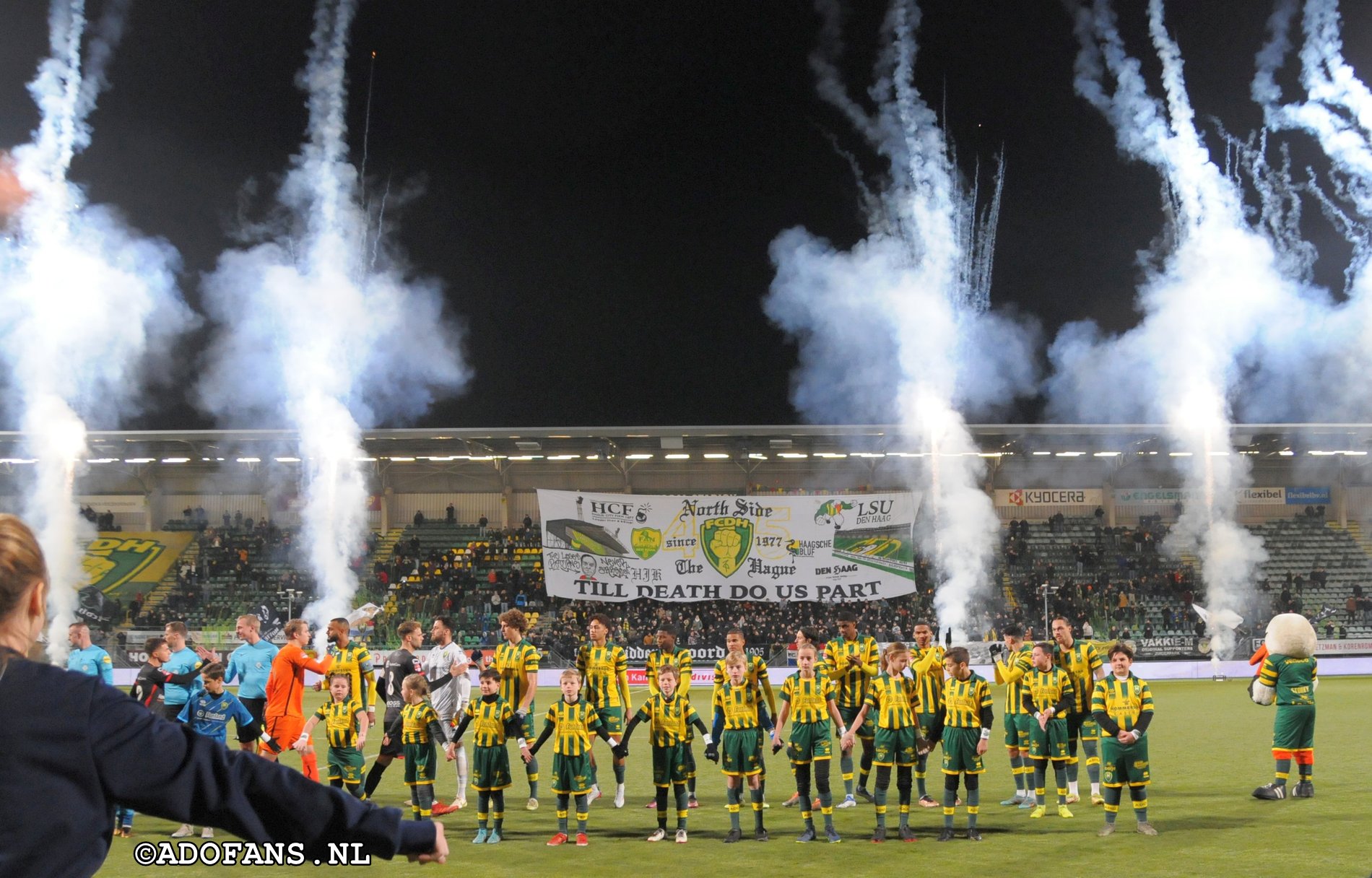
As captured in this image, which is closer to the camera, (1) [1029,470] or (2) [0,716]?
(2) [0,716]

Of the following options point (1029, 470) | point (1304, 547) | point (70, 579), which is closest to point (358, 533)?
point (70, 579)

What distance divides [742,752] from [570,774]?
183 cm

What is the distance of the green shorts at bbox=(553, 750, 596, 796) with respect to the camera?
10930 millimetres

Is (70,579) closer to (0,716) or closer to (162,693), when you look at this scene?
(162,693)

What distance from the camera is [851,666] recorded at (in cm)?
1324

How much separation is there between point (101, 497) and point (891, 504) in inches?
1322

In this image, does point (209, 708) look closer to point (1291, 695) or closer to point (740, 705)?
point (740, 705)

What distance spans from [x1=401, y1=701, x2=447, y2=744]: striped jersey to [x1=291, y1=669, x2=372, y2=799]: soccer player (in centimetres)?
43

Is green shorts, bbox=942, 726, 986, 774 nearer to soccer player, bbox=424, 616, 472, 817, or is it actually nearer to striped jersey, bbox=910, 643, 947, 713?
striped jersey, bbox=910, 643, 947, 713

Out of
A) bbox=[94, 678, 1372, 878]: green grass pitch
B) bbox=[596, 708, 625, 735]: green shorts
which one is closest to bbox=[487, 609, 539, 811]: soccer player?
bbox=[596, 708, 625, 735]: green shorts

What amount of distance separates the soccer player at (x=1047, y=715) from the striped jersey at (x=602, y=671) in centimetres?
504

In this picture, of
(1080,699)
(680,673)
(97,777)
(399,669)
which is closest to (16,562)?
(97,777)

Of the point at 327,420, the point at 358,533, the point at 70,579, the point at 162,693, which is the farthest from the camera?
the point at 358,533

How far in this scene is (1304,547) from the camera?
A: 43.5m
